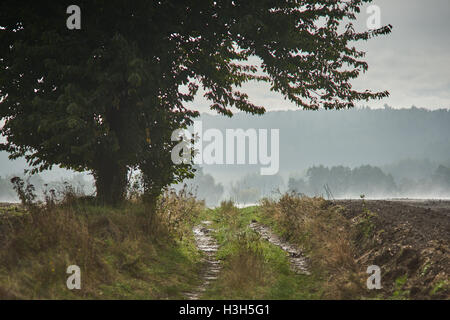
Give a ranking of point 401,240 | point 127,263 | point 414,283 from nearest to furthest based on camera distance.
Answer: point 414,283, point 127,263, point 401,240

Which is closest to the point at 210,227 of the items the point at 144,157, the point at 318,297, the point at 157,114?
the point at 144,157

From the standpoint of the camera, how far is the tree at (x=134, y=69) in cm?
933

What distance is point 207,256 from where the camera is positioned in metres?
10.3

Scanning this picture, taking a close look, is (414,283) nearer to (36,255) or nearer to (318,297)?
(318,297)

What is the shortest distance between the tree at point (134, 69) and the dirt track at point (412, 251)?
200 inches

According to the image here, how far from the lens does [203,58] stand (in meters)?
11.7

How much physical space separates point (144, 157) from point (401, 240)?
24.2 ft

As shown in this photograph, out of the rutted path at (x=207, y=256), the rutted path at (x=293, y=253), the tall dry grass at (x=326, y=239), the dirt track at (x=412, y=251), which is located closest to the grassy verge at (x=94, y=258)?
the rutted path at (x=207, y=256)

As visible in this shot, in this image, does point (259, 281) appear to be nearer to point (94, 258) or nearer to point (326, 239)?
point (326, 239)

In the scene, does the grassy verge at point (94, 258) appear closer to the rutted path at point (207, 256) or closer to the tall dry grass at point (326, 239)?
the rutted path at point (207, 256)

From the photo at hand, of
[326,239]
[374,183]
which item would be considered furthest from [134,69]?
[374,183]

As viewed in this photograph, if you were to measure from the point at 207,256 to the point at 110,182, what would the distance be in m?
3.90

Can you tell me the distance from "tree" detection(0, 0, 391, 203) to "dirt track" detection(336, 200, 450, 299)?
508cm

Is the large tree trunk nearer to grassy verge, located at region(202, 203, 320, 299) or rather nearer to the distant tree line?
grassy verge, located at region(202, 203, 320, 299)
